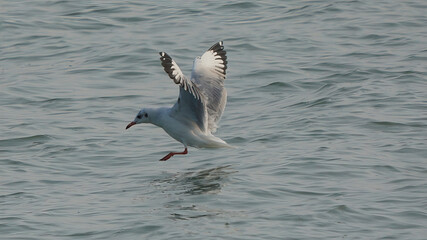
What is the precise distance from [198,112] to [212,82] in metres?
0.54

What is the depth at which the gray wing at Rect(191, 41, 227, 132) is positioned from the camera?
10406mm

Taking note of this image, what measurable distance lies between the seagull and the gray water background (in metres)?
0.39

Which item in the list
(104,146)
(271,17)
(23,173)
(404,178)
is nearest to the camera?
(404,178)

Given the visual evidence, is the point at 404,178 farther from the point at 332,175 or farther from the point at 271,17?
the point at 271,17

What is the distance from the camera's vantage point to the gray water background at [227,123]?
27.6 feet

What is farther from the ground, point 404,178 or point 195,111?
point 195,111

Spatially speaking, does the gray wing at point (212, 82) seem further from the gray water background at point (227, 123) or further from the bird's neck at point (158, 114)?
the gray water background at point (227, 123)

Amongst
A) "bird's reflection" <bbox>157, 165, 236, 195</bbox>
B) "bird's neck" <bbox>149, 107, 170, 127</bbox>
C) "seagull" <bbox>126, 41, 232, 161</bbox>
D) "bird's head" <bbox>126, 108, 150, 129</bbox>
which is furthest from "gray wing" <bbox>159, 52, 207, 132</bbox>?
"bird's reflection" <bbox>157, 165, 236, 195</bbox>

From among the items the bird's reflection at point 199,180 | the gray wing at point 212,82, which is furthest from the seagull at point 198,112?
the bird's reflection at point 199,180

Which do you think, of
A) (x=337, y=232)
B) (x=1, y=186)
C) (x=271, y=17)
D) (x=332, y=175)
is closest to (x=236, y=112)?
(x=332, y=175)

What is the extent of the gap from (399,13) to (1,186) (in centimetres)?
1165

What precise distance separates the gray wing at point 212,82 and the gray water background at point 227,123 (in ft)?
2.07

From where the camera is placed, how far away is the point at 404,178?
376 inches

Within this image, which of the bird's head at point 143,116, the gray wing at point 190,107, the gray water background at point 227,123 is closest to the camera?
the gray water background at point 227,123
